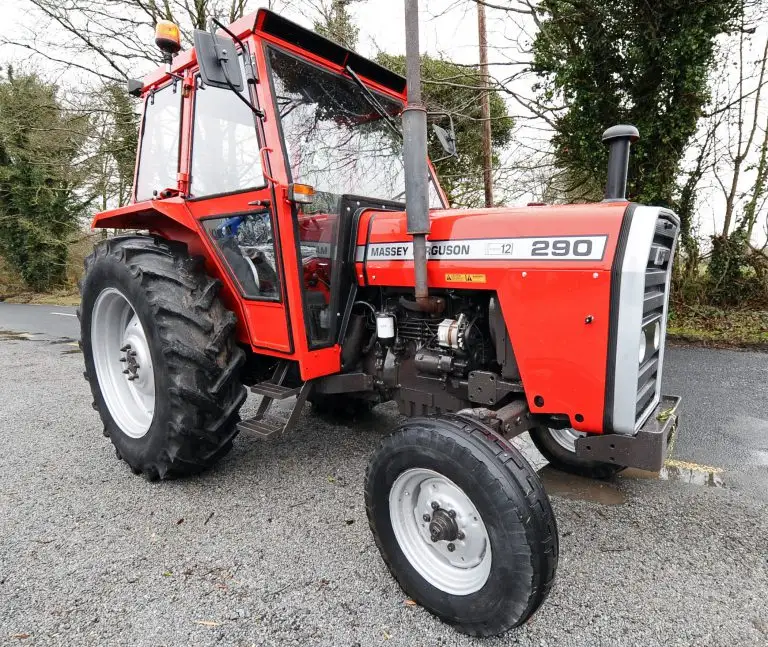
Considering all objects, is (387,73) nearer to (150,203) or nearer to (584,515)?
(150,203)

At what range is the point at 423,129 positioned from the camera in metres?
1.96

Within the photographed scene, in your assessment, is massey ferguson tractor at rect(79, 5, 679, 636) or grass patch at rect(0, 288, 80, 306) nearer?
massey ferguson tractor at rect(79, 5, 679, 636)

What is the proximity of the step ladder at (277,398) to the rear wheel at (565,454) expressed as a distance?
4.33ft

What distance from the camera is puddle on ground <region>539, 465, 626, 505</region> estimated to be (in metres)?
2.58

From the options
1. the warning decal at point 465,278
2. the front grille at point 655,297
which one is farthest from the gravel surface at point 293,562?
the warning decal at point 465,278

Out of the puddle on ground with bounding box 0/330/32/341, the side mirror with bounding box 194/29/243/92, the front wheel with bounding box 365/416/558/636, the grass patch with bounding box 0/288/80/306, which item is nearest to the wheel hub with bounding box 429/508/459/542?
the front wheel with bounding box 365/416/558/636

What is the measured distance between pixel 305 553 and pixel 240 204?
1.74 m

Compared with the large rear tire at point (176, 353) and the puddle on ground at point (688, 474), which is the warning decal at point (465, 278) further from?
the puddle on ground at point (688, 474)

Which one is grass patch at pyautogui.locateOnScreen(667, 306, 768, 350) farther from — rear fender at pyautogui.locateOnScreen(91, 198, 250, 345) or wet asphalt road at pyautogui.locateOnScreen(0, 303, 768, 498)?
rear fender at pyautogui.locateOnScreen(91, 198, 250, 345)

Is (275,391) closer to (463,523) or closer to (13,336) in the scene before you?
(463,523)

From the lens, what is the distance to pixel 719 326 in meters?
6.54

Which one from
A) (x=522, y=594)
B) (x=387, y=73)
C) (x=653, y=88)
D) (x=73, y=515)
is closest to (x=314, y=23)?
(x=653, y=88)

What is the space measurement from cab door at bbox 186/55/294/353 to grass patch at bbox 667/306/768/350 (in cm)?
577

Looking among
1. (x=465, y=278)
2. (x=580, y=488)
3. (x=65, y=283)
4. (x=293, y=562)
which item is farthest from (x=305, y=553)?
(x=65, y=283)
